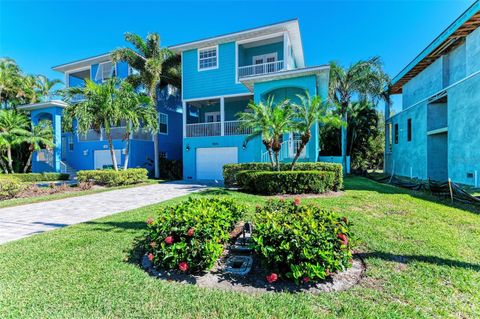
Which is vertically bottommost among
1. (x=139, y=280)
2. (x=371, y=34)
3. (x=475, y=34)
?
(x=139, y=280)

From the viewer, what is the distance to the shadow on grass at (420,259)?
383cm

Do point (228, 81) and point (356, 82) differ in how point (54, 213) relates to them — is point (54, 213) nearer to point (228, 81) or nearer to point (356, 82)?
point (228, 81)

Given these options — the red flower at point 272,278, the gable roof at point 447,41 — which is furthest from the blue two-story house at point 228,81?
the red flower at point 272,278

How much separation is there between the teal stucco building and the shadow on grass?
10329 mm

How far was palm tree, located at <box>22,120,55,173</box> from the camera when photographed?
18.6m

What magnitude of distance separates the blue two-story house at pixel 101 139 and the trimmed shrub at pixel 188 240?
1648 centimetres

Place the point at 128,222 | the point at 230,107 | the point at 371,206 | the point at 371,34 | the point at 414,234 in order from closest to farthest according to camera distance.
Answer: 1. the point at 414,234
2. the point at 128,222
3. the point at 371,206
4. the point at 371,34
5. the point at 230,107

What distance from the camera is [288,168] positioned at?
39.9ft

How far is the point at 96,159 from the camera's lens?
69.7 feet

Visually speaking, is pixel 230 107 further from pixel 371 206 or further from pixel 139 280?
pixel 139 280

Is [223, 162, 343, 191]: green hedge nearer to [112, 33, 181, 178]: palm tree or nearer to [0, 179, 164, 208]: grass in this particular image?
[0, 179, 164, 208]: grass

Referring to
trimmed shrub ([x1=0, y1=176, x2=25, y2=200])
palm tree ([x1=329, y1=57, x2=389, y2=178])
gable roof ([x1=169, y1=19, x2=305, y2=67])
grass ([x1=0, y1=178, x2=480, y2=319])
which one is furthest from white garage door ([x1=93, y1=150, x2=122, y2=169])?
palm tree ([x1=329, y1=57, x2=389, y2=178])

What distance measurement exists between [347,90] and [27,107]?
95.2 ft

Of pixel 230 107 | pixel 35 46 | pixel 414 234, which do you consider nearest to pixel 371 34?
pixel 230 107
